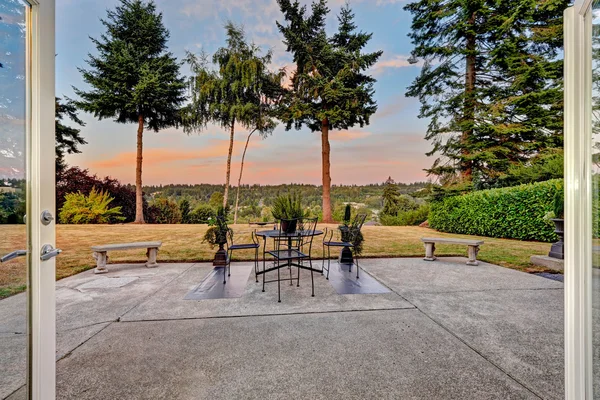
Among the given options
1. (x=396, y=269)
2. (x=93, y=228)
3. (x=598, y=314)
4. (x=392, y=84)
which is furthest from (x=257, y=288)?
(x=392, y=84)

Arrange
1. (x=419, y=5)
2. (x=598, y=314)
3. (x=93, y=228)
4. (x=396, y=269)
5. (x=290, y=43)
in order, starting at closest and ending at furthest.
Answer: (x=598, y=314) < (x=396, y=269) < (x=93, y=228) < (x=419, y=5) < (x=290, y=43)

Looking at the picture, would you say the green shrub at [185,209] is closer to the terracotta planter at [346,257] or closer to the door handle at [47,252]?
the terracotta planter at [346,257]

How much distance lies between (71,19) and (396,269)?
421 inches

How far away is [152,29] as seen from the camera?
9.67m

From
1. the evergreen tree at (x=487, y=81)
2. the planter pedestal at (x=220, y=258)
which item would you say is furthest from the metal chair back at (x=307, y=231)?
the evergreen tree at (x=487, y=81)

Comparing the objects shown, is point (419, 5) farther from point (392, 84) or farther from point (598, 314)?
point (598, 314)

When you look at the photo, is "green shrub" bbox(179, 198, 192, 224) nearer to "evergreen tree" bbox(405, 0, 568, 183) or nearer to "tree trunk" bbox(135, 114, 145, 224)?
"tree trunk" bbox(135, 114, 145, 224)

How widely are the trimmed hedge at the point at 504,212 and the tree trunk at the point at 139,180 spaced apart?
34.5ft

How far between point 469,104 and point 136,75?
39.3 feet

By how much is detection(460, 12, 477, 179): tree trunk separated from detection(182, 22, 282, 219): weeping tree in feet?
21.4

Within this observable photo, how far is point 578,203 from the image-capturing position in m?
1.03

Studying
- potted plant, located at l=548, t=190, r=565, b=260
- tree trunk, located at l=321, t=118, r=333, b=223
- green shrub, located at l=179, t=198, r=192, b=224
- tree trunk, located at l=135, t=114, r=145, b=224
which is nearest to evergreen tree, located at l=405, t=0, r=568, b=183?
tree trunk, located at l=321, t=118, r=333, b=223

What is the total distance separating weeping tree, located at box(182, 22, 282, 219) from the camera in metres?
9.40

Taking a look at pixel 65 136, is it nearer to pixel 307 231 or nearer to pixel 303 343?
pixel 307 231
